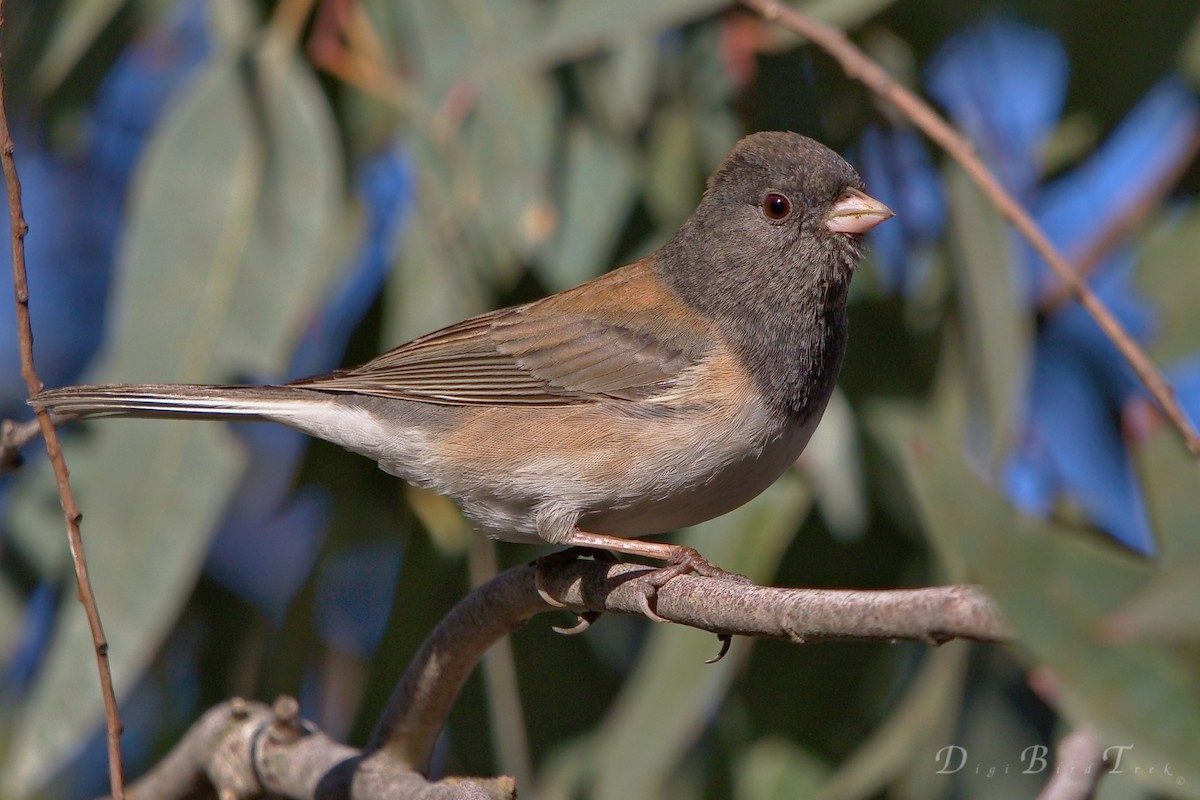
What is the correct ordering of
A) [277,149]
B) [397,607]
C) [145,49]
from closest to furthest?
[277,149] → [397,607] → [145,49]

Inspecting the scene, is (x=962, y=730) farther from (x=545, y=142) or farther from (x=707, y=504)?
(x=545, y=142)

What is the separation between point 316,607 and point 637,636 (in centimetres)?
77

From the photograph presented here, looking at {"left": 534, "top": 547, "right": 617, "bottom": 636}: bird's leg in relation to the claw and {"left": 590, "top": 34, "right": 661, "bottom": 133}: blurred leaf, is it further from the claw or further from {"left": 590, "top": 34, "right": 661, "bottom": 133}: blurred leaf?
{"left": 590, "top": 34, "right": 661, "bottom": 133}: blurred leaf

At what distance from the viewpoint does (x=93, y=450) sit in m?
2.71

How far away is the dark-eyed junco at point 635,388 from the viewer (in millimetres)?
2027

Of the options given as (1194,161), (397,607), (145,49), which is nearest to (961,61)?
(1194,161)

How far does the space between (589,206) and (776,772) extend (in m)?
1.32

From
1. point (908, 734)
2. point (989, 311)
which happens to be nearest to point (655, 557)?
point (908, 734)

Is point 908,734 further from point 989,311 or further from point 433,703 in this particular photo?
point 433,703

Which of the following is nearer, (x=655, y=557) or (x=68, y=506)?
(x=68, y=506)

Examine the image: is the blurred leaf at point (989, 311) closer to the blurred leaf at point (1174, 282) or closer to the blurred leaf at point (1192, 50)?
the blurred leaf at point (1174, 282)

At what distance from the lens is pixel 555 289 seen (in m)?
2.89

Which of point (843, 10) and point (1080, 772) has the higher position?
point (843, 10)

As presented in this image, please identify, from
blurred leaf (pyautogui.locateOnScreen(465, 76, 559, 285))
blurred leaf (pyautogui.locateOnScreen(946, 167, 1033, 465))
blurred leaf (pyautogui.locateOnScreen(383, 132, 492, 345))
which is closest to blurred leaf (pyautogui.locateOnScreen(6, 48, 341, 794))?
blurred leaf (pyautogui.locateOnScreen(383, 132, 492, 345))
